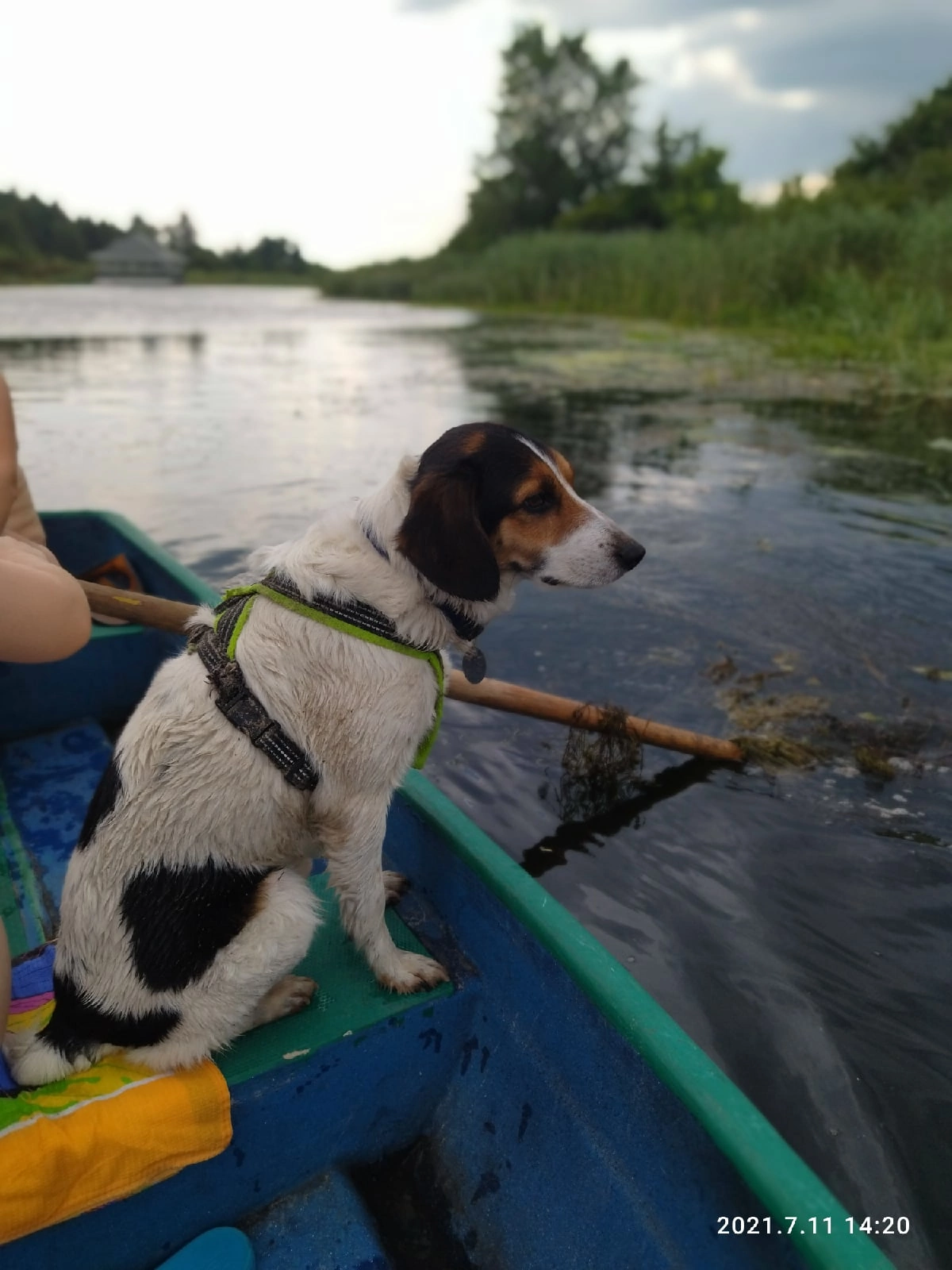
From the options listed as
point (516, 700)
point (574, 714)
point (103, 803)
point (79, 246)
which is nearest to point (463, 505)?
point (103, 803)

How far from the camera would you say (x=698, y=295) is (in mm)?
21406

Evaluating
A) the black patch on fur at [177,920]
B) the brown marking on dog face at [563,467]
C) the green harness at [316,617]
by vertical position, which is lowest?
the black patch on fur at [177,920]

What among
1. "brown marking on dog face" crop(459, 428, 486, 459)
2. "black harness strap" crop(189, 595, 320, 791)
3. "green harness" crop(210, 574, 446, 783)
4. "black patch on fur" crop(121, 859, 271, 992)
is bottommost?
"black patch on fur" crop(121, 859, 271, 992)

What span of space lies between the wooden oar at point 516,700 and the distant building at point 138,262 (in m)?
111

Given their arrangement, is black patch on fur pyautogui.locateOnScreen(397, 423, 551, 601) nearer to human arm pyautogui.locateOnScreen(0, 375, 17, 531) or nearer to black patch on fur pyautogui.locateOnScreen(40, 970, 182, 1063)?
human arm pyautogui.locateOnScreen(0, 375, 17, 531)

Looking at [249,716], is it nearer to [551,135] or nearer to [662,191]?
[662,191]

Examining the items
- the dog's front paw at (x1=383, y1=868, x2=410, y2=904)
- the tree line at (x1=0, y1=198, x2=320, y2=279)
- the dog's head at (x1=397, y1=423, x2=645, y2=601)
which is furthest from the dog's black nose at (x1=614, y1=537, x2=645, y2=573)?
the tree line at (x1=0, y1=198, x2=320, y2=279)

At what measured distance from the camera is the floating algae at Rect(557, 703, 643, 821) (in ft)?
13.0

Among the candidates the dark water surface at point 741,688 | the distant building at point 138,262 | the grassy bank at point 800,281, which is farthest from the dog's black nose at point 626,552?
the distant building at point 138,262

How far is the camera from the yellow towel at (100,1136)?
167 cm

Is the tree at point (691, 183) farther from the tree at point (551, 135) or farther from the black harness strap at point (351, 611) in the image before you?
the black harness strap at point (351, 611)

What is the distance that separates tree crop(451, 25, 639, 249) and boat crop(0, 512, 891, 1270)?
3059 inches

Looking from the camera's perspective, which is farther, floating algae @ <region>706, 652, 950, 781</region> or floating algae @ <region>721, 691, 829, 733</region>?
floating algae @ <region>721, 691, 829, 733</region>

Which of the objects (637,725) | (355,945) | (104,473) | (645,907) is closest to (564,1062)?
(355,945)
